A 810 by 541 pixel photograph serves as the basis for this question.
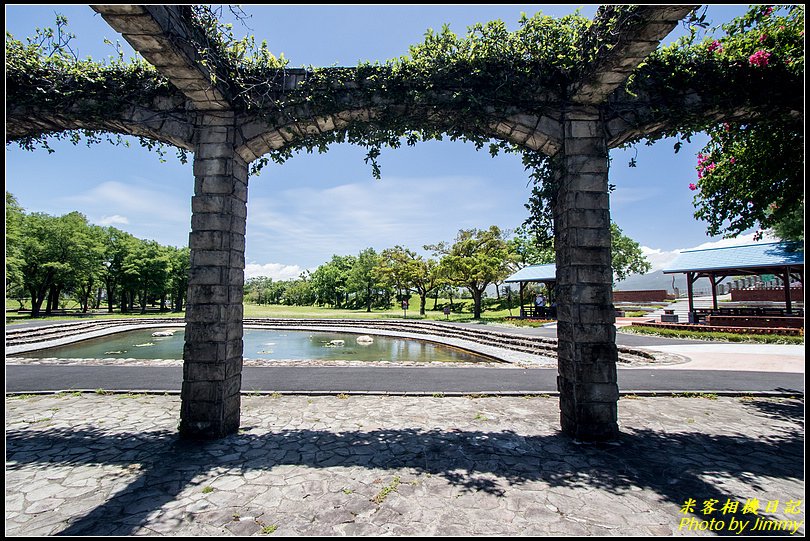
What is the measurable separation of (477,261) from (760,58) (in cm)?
2537

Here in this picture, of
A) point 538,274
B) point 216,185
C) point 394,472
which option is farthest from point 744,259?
point 216,185

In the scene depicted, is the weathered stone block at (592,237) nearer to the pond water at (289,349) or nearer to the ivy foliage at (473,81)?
the ivy foliage at (473,81)

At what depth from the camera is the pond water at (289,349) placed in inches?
585

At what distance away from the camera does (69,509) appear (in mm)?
3488

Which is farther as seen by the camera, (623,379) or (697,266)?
(697,266)

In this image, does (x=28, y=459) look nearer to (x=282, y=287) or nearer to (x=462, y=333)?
(x=462, y=333)

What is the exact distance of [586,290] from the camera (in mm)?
5277

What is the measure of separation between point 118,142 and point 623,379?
465 inches

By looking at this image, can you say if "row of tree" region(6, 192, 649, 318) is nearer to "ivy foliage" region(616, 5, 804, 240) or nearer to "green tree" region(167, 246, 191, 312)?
"green tree" region(167, 246, 191, 312)

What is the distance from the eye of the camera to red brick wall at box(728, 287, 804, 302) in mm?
27977

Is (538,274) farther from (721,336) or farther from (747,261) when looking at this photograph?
(721,336)

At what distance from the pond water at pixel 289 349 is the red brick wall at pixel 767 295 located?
3039cm

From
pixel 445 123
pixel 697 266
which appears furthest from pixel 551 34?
pixel 697 266

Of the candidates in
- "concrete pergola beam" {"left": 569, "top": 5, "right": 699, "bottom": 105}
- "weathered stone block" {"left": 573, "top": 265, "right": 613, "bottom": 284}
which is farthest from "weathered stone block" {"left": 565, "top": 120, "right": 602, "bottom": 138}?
"weathered stone block" {"left": 573, "top": 265, "right": 613, "bottom": 284}
